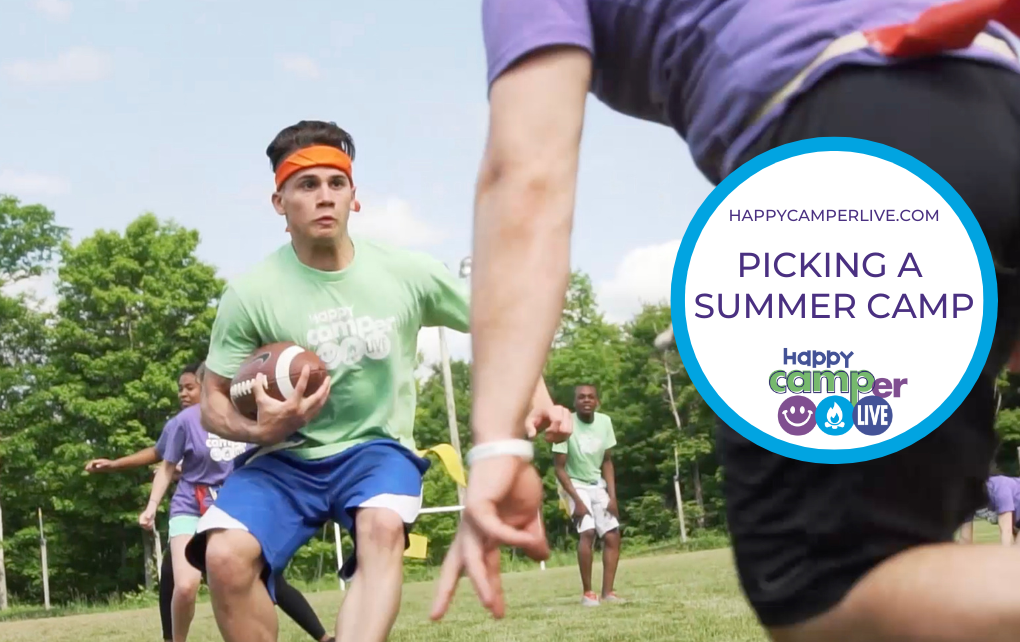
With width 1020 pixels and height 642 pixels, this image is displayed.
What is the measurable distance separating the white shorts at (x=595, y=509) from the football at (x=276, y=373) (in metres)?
8.02

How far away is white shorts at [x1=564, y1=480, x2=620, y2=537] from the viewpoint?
13255 mm

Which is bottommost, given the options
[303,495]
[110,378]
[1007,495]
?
[1007,495]

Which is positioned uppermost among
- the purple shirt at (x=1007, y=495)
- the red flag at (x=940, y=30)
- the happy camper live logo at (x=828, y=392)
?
the red flag at (x=940, y=30)

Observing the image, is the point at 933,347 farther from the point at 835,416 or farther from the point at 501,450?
the point at 501,450

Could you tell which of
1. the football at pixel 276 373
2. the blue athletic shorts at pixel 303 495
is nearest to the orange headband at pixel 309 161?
the football at pixel 276 373

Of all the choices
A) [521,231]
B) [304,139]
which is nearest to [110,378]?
[304,139]

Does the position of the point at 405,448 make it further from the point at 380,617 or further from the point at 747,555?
the point at 747,555

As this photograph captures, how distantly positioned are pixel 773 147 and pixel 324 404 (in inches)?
153

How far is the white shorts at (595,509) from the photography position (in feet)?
43.5

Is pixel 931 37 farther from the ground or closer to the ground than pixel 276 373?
closer to the ground

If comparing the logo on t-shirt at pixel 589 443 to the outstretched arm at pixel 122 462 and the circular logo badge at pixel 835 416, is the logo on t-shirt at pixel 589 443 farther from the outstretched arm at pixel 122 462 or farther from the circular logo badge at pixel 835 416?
the circular logo badge at pixel 835 416

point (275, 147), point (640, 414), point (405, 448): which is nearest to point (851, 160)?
point (405, 448)

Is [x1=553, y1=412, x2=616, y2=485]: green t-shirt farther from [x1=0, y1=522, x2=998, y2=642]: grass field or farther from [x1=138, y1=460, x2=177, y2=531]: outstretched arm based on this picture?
[x1=138, y1=460, x2=177, y2=531]: outstretched arm

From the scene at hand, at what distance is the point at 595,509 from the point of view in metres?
13.6
